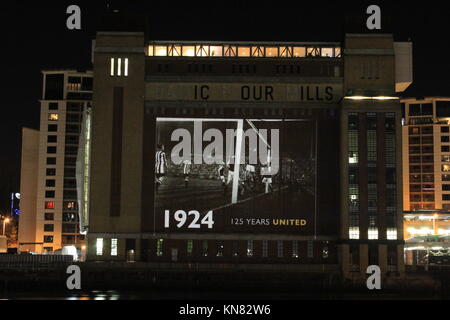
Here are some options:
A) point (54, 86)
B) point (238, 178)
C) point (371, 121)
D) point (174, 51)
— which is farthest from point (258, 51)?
point (54, 86)

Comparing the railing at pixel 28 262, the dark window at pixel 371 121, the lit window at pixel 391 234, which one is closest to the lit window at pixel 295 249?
the lit window at pixel 391 234

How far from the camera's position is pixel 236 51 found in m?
117

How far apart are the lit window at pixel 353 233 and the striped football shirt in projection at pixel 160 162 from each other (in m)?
28.0

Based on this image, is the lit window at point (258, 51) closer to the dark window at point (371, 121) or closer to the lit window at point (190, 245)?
the dark window at point (371, 121)

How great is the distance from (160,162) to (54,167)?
223ft

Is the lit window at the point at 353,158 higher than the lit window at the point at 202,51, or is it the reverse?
the lit window at the point at 202,51

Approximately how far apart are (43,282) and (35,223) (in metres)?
69.7

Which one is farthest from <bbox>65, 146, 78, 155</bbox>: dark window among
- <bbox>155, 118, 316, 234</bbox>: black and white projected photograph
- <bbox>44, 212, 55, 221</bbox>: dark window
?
<bbox>155, 118, 316, 234</bbox>: black and white projected photograph

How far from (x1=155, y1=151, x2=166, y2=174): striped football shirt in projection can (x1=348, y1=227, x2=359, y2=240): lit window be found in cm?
2800

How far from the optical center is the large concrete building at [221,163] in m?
113

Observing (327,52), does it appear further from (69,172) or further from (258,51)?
(69,172)

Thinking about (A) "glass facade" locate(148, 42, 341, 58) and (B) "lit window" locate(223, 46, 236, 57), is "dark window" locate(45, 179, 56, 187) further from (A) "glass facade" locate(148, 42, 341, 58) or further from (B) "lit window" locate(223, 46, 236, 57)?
(B) "lit window" locate(223, 46, 236, 57)
